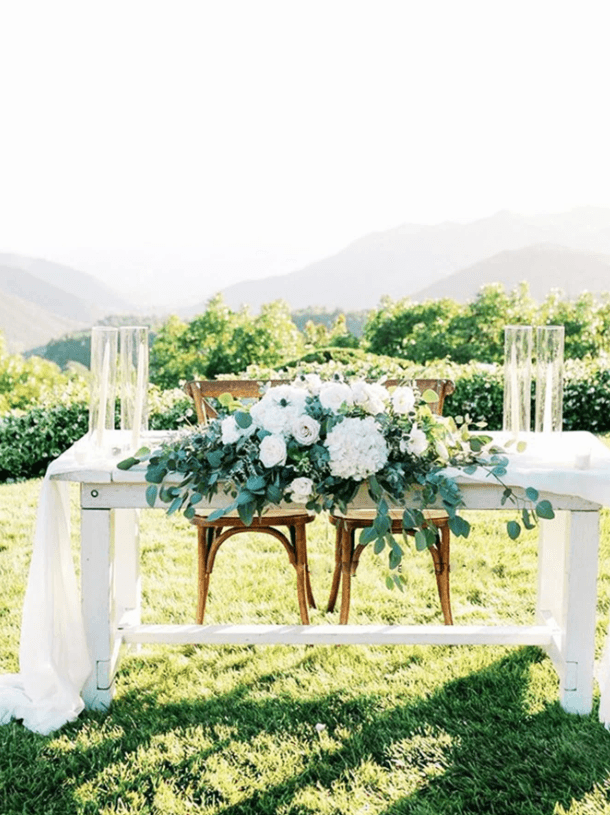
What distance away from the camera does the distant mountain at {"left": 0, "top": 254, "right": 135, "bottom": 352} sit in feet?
88.3

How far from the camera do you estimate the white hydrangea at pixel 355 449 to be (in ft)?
7.13

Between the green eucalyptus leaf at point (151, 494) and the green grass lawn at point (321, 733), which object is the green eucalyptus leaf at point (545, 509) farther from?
the green eucalyptus leaf at point (151, 494)

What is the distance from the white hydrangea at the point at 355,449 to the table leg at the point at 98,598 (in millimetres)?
720

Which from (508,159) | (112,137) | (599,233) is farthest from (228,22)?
(599,233)

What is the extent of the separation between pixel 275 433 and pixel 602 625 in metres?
1.63

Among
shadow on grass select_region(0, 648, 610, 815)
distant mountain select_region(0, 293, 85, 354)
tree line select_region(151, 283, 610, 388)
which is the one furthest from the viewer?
distant mountain select_region(0, 293, 85, 354)

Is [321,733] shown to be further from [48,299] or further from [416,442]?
[48,299]

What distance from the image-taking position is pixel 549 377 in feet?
8.36

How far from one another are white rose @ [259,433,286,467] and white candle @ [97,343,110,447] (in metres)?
0.56

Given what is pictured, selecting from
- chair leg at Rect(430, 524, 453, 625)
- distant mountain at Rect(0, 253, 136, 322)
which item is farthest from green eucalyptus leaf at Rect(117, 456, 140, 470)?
distant mountain at Rect(0, 253, 136, 322)

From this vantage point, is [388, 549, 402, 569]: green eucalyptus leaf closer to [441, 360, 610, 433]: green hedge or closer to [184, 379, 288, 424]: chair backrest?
[184, 379, 288, 424]: chair backrest

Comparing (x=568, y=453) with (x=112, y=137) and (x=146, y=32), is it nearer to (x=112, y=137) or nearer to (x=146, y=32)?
(x=146, y=32)

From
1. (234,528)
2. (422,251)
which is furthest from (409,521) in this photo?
(422,251)

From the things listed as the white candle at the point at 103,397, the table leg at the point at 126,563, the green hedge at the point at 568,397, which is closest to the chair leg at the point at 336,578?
the table leg at the point at 126,563
